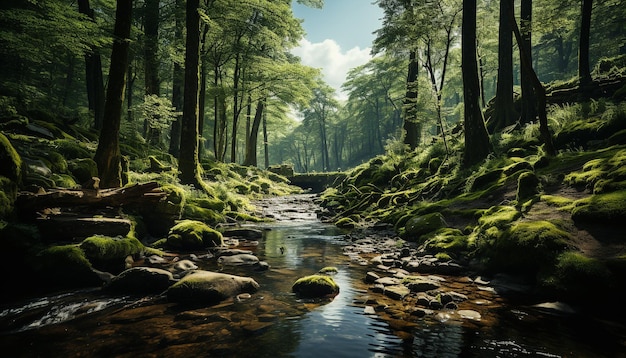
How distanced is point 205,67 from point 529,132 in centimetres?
1992

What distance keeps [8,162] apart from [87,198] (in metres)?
1.40

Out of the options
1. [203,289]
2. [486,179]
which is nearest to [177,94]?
[486,179]

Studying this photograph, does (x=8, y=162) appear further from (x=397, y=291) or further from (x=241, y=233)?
(x=397, y=291)

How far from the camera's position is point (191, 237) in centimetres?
841

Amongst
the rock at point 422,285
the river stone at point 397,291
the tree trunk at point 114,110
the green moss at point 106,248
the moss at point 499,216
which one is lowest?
the river stone at point 397,291

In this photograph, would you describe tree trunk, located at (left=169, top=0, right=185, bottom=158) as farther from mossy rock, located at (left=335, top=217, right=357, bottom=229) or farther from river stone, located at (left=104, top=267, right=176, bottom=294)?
river stone, located at (left=104, top=267, right=176, bottom=294)

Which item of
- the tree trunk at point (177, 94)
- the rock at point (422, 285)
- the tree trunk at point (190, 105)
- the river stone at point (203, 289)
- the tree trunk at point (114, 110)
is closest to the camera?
the river stone at point (203, 289)

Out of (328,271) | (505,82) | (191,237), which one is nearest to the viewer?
(328,271)

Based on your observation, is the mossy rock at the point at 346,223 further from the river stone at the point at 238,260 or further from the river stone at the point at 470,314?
the river stone at the point at 470,314

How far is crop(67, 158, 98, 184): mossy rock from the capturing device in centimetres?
852

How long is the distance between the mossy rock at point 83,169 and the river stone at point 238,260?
14.8ft

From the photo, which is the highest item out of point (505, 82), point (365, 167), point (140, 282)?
point (505, 82)

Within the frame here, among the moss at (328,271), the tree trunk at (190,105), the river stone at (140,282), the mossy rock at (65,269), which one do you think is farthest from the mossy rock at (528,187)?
the tree trunk at (190,105)

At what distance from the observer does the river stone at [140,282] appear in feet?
17.3
